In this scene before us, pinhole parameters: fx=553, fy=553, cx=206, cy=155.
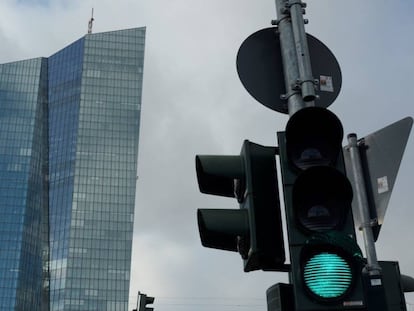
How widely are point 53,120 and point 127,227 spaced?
32.6m

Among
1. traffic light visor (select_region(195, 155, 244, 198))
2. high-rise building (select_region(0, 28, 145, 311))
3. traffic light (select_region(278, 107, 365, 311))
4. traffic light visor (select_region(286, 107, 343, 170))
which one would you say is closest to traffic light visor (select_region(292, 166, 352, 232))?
traffic light (select_region(278, 107, 365, 311))

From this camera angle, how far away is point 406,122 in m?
3.64

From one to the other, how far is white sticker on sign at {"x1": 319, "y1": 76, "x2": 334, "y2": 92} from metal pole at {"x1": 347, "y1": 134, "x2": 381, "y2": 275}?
39 centimetres

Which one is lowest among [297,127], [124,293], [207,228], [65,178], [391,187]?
[207,228]

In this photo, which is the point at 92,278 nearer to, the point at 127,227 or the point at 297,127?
the point at 127,227

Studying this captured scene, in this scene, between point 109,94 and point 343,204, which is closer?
point 343,204

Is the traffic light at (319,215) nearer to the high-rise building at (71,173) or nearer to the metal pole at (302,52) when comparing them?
the metal pole at (302,52)

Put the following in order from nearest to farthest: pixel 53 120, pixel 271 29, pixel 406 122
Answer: pixel 406 122, pixel 271 29, pixel 53 120

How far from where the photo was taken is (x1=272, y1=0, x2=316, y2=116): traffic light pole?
11.8ft

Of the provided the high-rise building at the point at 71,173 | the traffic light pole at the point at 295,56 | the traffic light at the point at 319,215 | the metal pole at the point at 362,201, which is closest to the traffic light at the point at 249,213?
the traffic light at the point at 319,215

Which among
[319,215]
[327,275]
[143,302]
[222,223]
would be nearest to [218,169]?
[222,223]

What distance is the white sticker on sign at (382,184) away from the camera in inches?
141

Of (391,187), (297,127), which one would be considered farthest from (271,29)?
(391,187)

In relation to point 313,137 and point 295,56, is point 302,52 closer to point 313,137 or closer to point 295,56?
point 295,56
